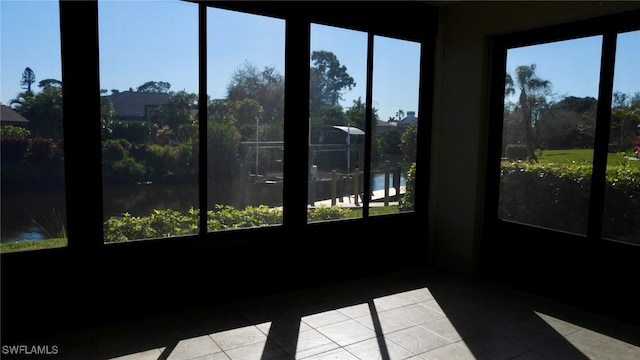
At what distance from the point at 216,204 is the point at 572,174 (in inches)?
123

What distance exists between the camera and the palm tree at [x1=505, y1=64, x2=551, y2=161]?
14.0 ft

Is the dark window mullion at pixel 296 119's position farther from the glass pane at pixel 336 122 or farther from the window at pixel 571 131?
the window at pixel 571 131

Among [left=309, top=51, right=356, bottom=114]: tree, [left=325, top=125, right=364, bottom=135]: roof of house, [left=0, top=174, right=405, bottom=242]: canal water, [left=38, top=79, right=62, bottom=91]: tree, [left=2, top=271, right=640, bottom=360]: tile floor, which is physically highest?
[left=309, top=51, right=356, bottom=114]: tree

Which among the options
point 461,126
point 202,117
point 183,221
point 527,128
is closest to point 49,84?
point 202,117

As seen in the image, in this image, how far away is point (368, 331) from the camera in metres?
3.35

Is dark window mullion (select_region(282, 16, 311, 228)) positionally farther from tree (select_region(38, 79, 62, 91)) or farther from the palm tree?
the palm tree

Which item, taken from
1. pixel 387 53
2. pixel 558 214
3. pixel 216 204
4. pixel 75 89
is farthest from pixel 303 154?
pixel 558 214

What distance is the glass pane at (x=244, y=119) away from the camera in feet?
12.2

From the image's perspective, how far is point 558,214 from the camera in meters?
4.14

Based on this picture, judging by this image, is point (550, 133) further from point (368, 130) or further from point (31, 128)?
point (31, 128)

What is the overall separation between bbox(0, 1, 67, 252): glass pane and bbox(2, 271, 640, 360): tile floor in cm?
81

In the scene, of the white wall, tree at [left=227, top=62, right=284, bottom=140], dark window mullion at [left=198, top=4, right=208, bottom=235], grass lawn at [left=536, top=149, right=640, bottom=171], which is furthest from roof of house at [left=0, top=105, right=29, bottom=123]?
grass lawn at [left=536, top=149, right=640, bottom=171]

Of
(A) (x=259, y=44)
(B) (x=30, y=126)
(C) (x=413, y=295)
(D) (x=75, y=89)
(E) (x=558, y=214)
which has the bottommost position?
(C) (x=413, y=295)

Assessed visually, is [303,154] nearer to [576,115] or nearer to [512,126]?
[512,126]
